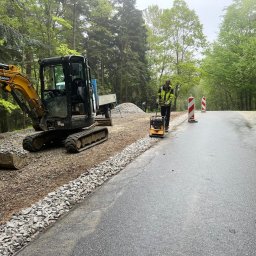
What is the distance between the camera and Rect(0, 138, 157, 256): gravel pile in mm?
3485

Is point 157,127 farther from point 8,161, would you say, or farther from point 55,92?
point 8,161

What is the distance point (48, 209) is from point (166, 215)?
5.59ft

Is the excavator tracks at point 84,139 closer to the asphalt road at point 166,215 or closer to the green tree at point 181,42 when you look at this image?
the asphalt road at point 166,215

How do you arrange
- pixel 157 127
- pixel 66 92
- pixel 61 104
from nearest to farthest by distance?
1. pixel 66 92
2. pixel 61 104
3. pixel 157 127

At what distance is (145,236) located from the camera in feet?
11.5

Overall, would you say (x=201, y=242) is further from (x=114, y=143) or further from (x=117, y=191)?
(x=114, y=143)

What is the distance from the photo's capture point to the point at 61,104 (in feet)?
30.9

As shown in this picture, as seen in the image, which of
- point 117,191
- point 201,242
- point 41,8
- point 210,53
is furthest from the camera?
point 210,53

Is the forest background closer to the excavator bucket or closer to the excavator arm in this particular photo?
the excavator arm

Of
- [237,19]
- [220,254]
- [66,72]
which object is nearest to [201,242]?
[220,254]

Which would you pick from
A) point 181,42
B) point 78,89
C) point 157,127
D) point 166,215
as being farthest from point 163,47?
point 166,215

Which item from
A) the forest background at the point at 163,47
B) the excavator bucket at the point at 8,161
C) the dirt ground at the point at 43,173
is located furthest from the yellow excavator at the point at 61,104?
the forest background at the point at 163,47

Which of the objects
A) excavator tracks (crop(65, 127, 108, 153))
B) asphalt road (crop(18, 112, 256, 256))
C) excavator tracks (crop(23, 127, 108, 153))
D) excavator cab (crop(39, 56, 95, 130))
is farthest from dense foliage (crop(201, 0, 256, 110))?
asphalt road (crop(18, 112, 256, 256))

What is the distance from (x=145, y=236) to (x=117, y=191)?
169cm
